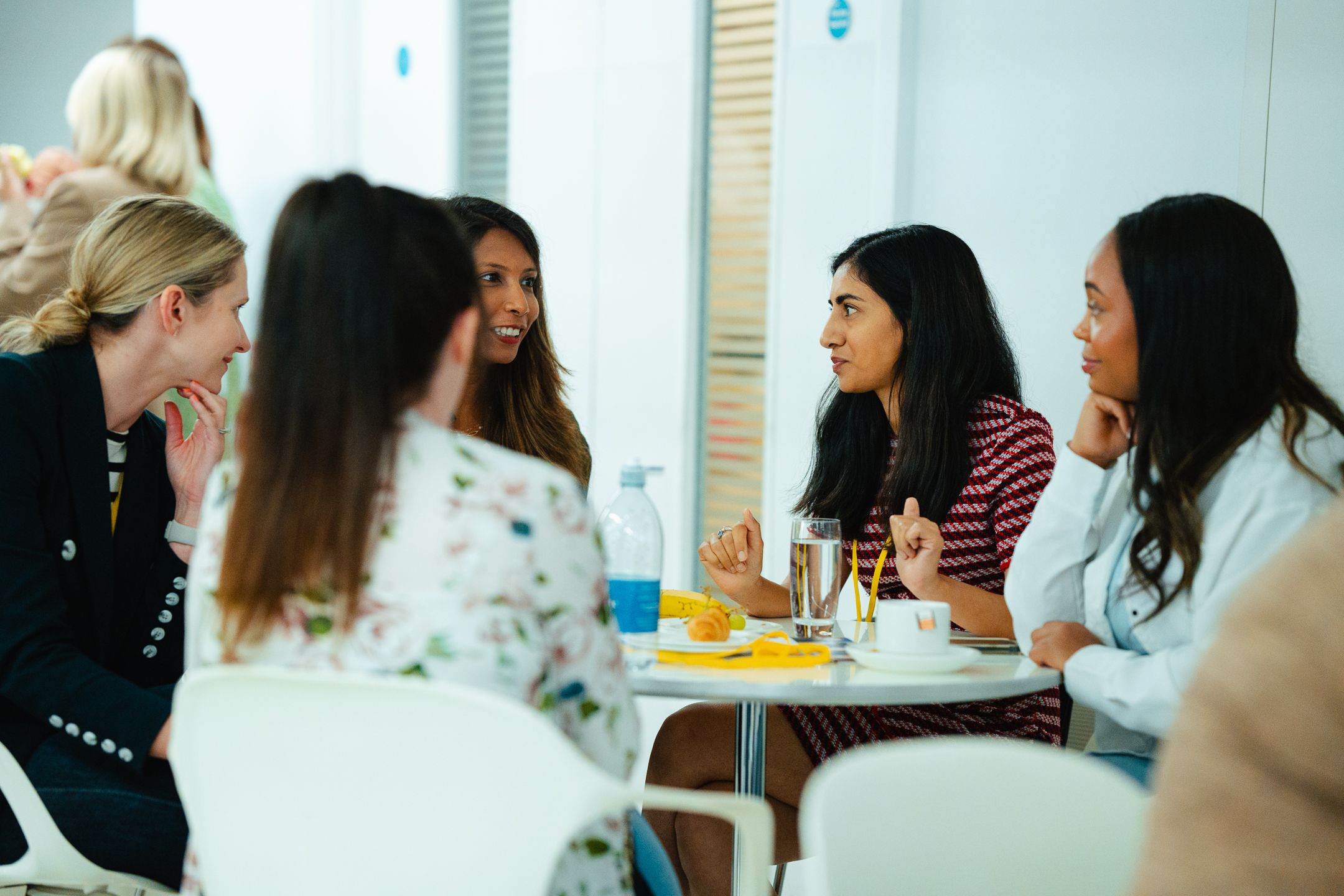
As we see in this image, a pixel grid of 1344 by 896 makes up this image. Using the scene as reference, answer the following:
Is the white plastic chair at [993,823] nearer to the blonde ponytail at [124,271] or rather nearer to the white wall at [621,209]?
the blonde ponytail at [124,271]

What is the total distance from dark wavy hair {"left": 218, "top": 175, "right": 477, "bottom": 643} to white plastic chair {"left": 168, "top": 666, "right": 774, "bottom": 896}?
4.4 inches

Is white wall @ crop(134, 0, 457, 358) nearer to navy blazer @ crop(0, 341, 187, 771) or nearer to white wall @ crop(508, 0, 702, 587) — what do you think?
white wall @ crop(508, 0, 702, 587)

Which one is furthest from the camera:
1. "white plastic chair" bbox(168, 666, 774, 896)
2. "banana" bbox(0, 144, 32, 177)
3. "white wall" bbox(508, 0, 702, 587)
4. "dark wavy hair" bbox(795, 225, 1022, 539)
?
"white wall" bbox(508, 0, 702, 587)

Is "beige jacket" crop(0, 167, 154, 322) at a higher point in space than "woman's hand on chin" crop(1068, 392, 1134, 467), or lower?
higher

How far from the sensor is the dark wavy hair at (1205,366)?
1582 mm

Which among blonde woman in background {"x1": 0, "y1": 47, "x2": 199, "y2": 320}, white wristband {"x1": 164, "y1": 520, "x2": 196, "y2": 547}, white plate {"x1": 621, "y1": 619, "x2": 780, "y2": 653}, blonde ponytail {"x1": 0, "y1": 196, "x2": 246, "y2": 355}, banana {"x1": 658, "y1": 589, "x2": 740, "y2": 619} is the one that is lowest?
banana {"x1": 658, "y1": 589, "x2": 740, "y2": 619}

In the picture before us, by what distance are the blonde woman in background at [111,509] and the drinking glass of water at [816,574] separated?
901mm

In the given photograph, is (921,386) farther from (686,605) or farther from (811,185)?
(811,185)

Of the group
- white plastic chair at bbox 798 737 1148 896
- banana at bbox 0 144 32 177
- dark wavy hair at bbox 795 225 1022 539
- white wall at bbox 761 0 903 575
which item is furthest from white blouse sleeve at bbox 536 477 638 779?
banana at bbox 0 144 32 177

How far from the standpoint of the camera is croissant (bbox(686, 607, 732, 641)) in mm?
1704

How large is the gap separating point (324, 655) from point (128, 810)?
0.67 metres

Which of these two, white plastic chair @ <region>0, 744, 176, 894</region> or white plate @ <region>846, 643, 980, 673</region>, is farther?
white plate @ <region>846, 643, 980, 673</region>

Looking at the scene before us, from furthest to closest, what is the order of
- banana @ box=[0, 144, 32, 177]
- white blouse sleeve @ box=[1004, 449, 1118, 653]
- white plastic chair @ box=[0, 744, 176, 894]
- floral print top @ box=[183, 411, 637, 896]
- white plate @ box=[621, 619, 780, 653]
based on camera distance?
banana @ box=[0, 144, 32, 177]
white blouse sleeve @ box=[1004, 449, 1118, 653]
white plate @ box=[621, 619, 780, 653]
white plastic chair @ box=[0, 744, 176, 894]
floral print top @ box=[183, 411, 637, 896]

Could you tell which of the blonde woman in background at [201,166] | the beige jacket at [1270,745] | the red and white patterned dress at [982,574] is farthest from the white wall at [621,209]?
the beige jacket at [1270,745]
